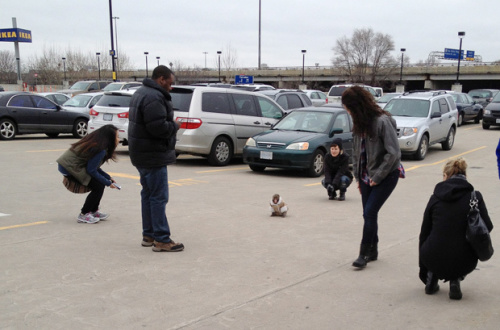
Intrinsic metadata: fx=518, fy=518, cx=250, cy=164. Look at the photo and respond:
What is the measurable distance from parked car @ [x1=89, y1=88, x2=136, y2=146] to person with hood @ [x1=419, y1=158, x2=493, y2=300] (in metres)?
11.5

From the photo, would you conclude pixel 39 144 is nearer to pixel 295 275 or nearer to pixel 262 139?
pixel 262 139

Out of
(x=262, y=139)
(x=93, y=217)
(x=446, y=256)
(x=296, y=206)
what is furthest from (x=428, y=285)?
(x=262, y=139)

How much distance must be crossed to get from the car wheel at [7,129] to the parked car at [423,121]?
12.7 meters

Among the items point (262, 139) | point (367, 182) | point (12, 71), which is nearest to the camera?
point (367, 182)

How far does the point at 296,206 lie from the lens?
8.61 metres

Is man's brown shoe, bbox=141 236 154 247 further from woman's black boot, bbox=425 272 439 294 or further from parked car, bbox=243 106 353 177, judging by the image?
parked car, bbox=243 106 353 177

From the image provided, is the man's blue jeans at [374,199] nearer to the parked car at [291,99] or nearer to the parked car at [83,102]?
the parked car at [291,99]

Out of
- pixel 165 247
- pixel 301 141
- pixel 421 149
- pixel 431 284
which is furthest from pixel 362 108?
pixel 421 149

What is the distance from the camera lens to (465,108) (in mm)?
27875

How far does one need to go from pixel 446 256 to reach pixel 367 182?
1.22 m

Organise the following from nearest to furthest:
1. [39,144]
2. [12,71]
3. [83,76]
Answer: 1. [39,144]
2. [83,76]
3. [12,71]

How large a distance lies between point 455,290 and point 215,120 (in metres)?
9.29

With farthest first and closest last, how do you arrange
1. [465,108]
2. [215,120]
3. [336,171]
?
1. [465,108]
2. [215,120]
3. [336,171]

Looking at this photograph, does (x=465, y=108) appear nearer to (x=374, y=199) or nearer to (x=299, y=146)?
(x=299, y=146)
